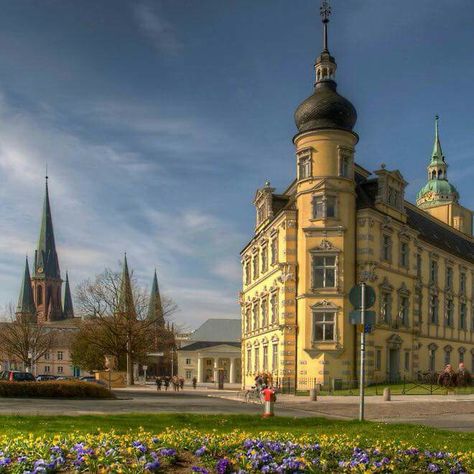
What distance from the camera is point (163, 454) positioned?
306 inches

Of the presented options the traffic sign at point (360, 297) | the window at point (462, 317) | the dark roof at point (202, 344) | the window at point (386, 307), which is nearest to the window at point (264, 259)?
the window at point (386, 307)

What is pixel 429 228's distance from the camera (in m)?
60.0

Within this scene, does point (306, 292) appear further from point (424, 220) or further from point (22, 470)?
point (22, 470)

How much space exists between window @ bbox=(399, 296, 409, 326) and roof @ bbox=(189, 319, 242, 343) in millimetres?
72638

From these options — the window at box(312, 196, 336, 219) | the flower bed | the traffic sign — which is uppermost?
the window at box(312, 196, 336, 219)

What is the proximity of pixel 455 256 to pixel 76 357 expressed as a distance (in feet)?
195

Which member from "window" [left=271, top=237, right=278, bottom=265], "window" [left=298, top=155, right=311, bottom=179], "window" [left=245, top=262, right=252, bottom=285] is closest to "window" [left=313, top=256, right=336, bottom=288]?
"window" [left=271, top=237, right=278, bottom=265]

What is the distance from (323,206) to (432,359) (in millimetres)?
18165

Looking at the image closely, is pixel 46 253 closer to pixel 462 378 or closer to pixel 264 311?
pixel 264 311

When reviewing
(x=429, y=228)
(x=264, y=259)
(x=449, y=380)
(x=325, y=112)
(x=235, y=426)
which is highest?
(x=325, y=112)

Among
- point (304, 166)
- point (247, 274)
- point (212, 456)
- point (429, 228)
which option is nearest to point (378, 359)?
point (304, 166)

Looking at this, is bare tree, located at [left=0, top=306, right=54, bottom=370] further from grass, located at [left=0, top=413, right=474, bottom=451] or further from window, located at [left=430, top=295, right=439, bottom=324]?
grass, located at [left=0, top=413, right=474, bottom=451]

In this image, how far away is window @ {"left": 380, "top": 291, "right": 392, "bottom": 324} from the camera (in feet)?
153

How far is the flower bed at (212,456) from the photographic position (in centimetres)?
724
